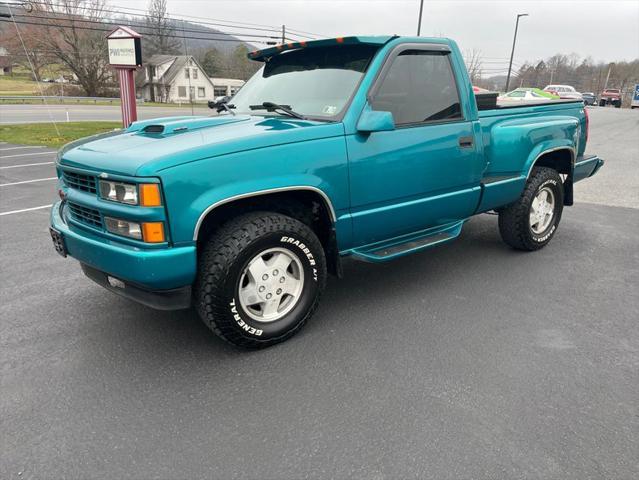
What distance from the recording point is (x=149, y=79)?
214 feet

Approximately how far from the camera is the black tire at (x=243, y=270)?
2908 millimetres

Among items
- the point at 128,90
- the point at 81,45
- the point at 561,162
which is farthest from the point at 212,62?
the point at 561,162

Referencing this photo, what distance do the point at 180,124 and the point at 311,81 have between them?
1095 mm

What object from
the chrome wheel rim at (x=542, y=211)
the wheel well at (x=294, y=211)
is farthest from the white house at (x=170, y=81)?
the wheel well at (x=294, y=211)

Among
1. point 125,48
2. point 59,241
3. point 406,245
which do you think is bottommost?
point 406,245

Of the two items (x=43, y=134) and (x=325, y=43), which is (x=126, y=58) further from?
(x=325, y=43)

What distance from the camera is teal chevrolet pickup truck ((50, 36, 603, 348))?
8.93 ft

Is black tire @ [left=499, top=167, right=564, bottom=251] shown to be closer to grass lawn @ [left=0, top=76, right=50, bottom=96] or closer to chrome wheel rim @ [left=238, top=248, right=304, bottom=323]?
chrome wheel rim @ [left=238, top=248, right=304, bottom=323]

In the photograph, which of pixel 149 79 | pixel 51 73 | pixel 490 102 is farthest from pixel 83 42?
pixel 490 102

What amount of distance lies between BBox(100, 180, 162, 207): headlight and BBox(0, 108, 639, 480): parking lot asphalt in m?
1.04

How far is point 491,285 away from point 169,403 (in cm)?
289

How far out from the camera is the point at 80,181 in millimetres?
3068

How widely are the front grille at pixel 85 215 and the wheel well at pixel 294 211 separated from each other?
0.59 m

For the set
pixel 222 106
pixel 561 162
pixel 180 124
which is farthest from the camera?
pixel 561 162
